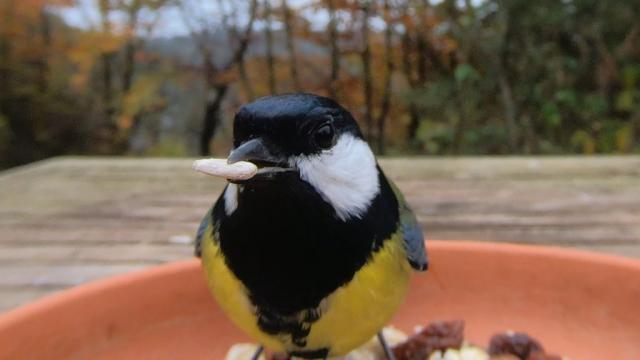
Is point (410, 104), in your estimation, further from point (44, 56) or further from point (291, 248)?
point (291, 248)

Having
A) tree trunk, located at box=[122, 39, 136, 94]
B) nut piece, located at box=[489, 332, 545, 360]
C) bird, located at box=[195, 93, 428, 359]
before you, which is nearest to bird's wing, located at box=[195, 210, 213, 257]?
bird, located at box=[195, 93, 428, 359]

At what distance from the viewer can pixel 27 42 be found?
416 centimetres

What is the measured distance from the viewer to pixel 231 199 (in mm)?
732

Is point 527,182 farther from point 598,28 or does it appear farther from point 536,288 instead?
point 598,28

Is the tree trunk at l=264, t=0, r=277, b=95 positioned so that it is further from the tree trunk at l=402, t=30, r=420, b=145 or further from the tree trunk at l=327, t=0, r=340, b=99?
the tree trunk at l=402, t=30, r=420, b=145

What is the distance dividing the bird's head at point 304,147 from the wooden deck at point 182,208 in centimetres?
84

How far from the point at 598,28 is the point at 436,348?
335cm

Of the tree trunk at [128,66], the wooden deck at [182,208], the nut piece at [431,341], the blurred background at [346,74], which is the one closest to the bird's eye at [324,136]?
the nut piece at [431,341]

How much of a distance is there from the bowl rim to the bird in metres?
0.19

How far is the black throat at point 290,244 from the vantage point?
0.69 m

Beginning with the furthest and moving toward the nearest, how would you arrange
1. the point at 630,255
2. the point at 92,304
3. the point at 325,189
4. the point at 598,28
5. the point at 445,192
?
the point at 598,28, the point at 445,192, the point at 630,255, the point at 92,304, the point at 325,189

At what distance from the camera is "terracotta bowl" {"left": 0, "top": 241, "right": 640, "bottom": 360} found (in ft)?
3.06

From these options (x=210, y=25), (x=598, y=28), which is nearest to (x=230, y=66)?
(x=210, y=25)

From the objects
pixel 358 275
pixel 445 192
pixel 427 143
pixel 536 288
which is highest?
pixel 358 275
